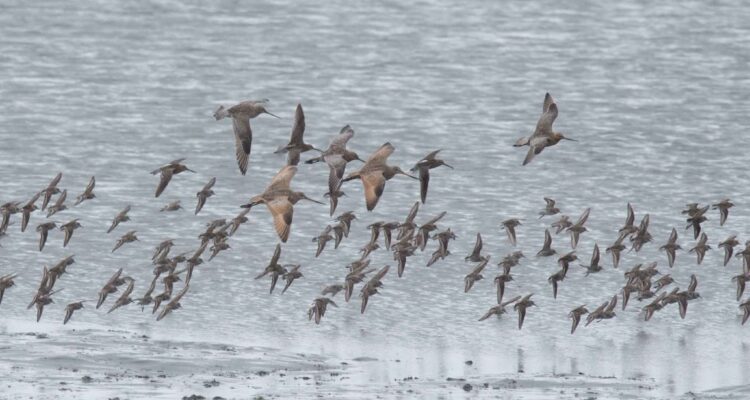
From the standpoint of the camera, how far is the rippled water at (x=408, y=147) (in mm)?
28328

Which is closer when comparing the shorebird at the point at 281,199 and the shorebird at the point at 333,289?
the shorebird at the point at 281,199

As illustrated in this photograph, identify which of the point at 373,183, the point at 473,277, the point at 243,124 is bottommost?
the point at 473,277

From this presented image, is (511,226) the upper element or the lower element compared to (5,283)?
upper

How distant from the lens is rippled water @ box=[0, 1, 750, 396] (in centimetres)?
2833

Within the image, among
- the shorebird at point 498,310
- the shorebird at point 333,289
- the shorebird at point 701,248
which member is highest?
the shorebird at point 701,248

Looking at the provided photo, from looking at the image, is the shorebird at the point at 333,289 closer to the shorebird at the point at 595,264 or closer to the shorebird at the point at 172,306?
the shorebird at the point at 172,306

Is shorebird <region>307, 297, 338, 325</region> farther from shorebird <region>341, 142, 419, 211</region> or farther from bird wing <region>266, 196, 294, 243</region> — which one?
bird wing <region>266, 196, 294, 243</region>

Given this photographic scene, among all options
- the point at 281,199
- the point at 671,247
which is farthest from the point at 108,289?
the point at 671,247

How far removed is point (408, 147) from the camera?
43.2m

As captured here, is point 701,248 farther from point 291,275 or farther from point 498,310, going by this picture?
point 291,275

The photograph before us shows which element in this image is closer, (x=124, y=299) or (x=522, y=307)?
(x=124, y=299)

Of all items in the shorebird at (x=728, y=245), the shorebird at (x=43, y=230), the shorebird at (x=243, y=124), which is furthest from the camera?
the shorebird at (x=728, y=245)

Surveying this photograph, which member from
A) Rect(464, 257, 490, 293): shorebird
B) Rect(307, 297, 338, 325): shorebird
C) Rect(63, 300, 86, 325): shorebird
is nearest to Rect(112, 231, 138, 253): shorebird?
Rect(63, 300, 86, 325): shorebird

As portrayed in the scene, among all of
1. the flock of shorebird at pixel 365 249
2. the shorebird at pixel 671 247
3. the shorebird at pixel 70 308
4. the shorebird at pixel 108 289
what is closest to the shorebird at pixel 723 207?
the flock of shorebird at pixel 365 249
